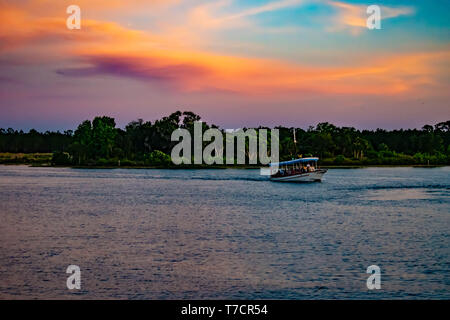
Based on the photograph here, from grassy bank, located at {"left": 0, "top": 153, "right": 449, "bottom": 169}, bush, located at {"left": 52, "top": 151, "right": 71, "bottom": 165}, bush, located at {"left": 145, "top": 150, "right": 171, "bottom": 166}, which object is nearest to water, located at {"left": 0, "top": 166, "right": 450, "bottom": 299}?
grassy bank, located at {"left": 0, "top": 153, "right": 449, "bottom": 169}

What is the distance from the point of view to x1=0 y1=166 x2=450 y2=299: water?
2245 cm

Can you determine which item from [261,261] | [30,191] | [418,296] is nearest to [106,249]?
[261,261]

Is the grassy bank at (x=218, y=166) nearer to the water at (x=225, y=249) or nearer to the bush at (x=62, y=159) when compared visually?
the bush at (x=62, y=159)

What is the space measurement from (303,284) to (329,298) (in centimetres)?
202

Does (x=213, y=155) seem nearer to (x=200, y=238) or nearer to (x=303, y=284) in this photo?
(x=200, y=238)

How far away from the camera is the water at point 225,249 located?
884 inches

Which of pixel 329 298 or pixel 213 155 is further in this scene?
pixel 213 155

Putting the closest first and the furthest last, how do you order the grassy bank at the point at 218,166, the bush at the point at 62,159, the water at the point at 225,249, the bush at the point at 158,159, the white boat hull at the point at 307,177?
1. the water at the point at 225,249
2. the white boat hull at the point at 307,177
3. the grassy bank at the point at 218,166
4. the bush at the point at 158,159
5. the bush at the point at 62,159

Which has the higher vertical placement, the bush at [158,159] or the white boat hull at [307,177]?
the bush at [158,159]

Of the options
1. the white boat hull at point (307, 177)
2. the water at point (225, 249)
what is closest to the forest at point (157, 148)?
the white boat hull at point (307, 177)

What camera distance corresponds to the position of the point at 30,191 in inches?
2945

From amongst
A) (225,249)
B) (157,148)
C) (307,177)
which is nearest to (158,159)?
(157,148)

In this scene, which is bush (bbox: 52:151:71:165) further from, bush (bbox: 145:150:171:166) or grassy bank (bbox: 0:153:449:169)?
bush (bbox: 145:150:171:166)
